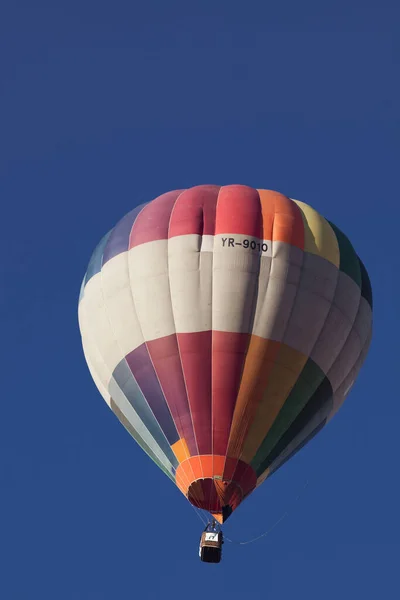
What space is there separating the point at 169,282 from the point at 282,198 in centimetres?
225

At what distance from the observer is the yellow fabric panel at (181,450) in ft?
80.3

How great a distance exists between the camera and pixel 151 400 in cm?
2484

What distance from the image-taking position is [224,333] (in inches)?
968

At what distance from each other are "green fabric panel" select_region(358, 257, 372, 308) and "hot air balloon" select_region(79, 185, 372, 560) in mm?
264

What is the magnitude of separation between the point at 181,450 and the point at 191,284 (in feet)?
7.50

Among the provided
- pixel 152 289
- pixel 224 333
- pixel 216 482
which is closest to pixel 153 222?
pixel 152 289

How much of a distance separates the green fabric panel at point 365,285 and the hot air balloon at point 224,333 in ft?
0.86

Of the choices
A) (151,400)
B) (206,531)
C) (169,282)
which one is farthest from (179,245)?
(206,531)

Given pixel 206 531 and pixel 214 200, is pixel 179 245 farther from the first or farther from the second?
pixel 206 531

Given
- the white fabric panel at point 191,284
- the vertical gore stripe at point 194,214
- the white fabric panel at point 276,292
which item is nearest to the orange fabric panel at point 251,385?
the white fabric panel at point 276,292

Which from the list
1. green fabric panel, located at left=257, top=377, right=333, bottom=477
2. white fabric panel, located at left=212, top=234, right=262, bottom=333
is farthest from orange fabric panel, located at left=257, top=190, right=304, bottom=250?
green fabric panel, located at left=257, top=377, right=333, bottom=477

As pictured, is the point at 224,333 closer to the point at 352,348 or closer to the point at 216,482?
the point at 216,482

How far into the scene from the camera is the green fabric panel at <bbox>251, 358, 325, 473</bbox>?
24.7m

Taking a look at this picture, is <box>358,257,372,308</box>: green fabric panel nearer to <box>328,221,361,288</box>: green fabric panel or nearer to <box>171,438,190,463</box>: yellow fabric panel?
<box>328,221,361,288</box>: green fabric panel
